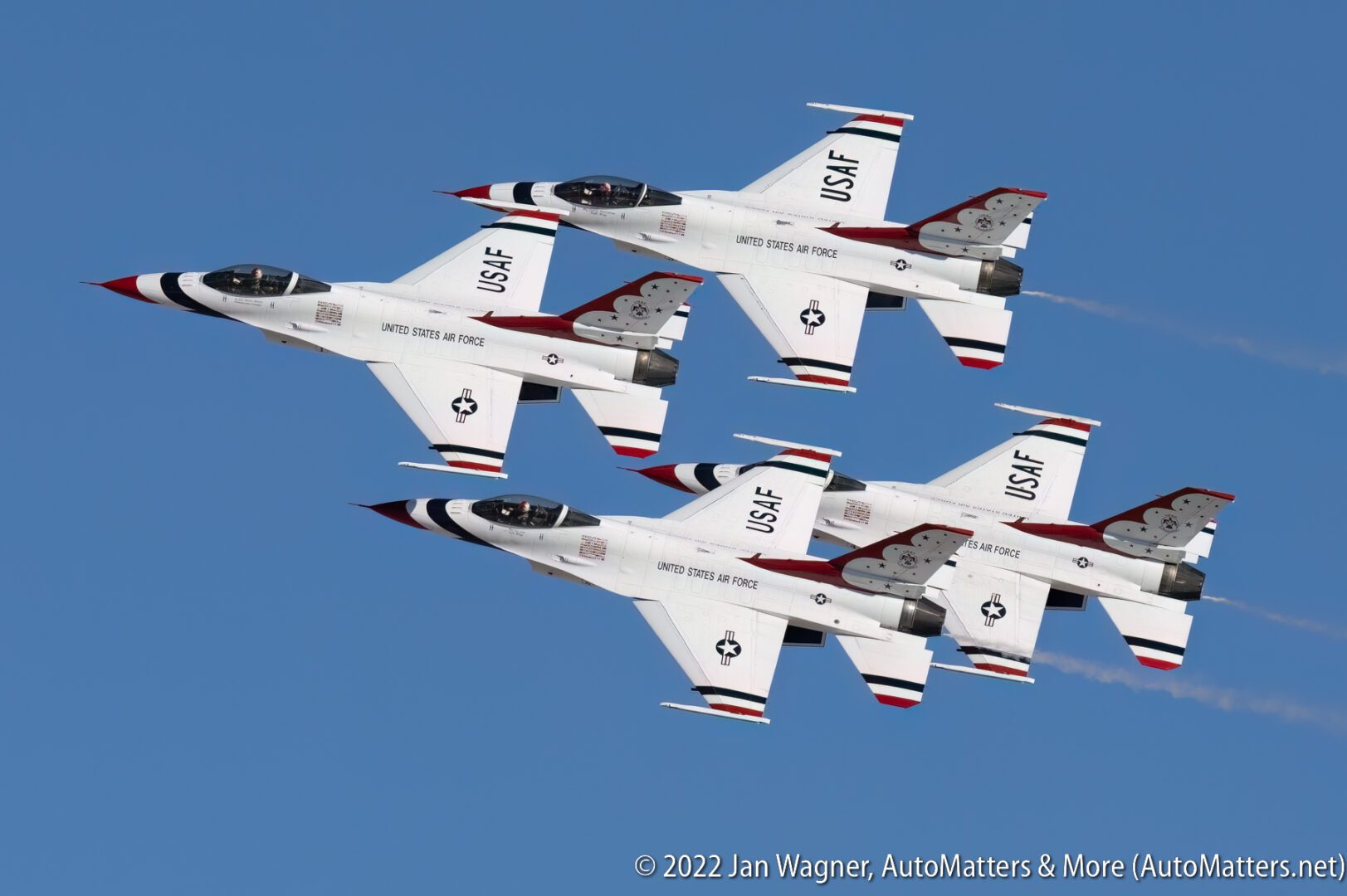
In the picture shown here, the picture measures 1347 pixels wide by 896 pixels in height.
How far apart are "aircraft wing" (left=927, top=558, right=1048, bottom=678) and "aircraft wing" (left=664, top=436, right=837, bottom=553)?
375 cm

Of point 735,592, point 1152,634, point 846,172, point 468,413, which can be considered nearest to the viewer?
point 735,592

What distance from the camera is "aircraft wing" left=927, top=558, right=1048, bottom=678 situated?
71.0 m

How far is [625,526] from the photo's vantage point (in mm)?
69125

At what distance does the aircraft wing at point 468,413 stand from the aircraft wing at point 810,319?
6.27 m

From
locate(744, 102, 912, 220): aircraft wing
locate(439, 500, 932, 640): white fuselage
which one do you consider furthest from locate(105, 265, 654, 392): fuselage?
locate(744, 102, 912, 220): aircraft wing

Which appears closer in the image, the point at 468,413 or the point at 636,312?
the point at 636,312

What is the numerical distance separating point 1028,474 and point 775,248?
26.3ft

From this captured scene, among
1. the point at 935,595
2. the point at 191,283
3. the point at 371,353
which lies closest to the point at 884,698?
the point at 935,595

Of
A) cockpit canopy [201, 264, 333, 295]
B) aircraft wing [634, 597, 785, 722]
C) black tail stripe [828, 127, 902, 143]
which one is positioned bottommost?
aircraft wing [634, 597, 785, 722]

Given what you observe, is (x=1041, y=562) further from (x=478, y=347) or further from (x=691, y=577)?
(x=478, y=347)

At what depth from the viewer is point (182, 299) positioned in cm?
7269

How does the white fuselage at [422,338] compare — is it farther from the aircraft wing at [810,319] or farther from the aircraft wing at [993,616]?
the aircraft wing at [993,616]

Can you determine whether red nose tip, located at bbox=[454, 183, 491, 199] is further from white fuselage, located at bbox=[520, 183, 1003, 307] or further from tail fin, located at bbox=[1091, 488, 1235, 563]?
tail fin, located at bbox=[1091, 488, 1235, 563]

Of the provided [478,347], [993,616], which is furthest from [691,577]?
[478,347]
